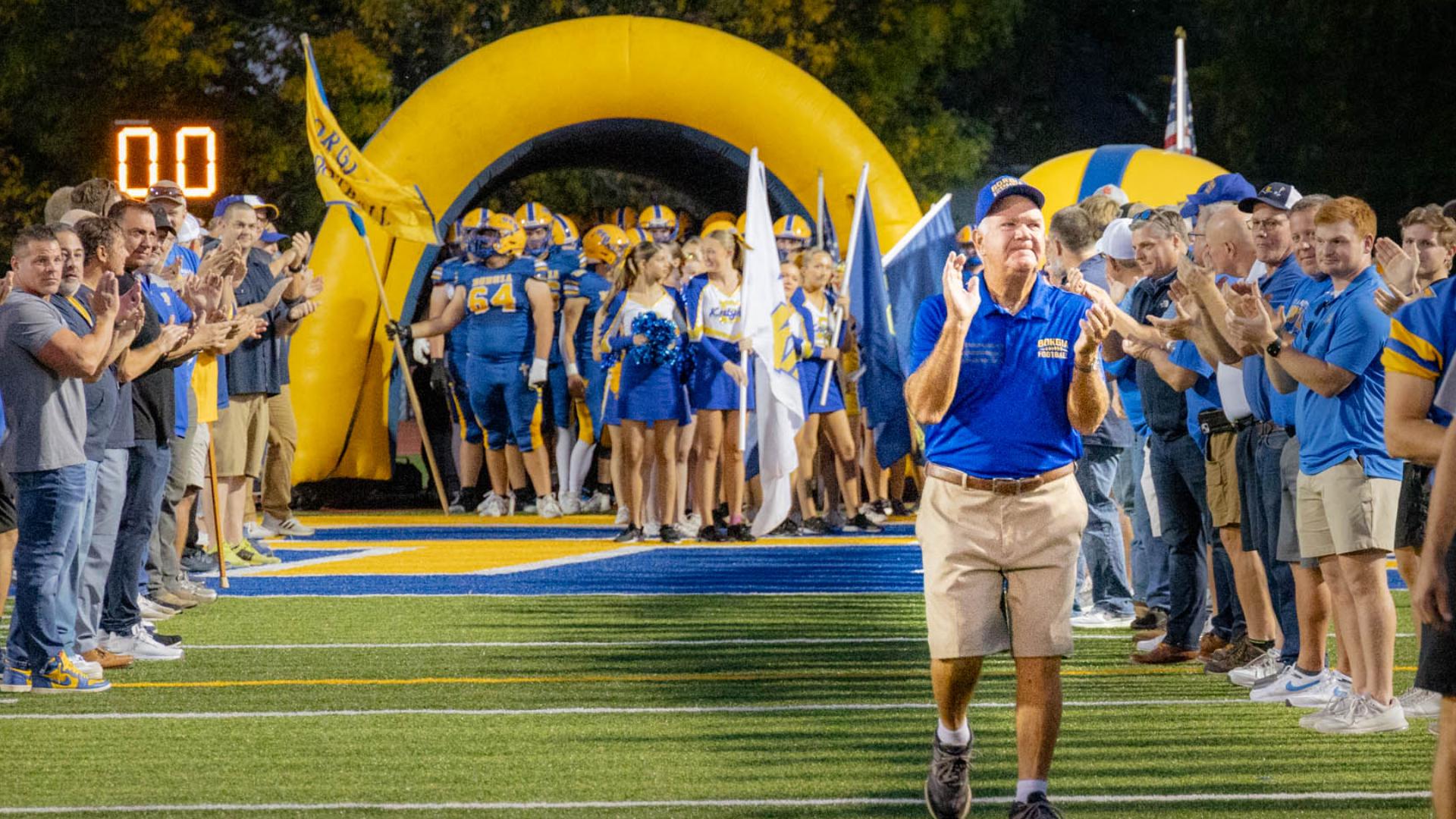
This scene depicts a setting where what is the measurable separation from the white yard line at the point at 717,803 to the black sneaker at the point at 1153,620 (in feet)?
12.3

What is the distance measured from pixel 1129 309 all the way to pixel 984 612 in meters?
3.90

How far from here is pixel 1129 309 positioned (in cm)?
950

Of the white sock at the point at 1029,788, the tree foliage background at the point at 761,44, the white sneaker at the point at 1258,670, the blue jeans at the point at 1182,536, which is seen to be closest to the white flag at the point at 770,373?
the blue jeans at the point at 1182,536

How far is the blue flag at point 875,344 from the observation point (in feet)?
52.0

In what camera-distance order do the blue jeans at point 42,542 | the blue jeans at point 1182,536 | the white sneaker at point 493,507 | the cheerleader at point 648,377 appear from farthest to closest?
the white sneaker at point 493,507
the cheerleader at point 648,377
the blue jeans at point 1182,536
the blue jeans at point 42,542

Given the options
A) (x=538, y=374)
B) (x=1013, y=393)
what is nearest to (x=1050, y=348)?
(x=1013, y=393)

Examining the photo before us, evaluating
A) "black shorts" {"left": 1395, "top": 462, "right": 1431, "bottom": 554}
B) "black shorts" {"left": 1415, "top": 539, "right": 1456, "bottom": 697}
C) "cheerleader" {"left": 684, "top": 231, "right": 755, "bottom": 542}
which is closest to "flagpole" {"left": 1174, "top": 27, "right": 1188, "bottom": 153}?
"cheerleader" {"left": 684, "top": 231, "right": 755, "bottom": 542}

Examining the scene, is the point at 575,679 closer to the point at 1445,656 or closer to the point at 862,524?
the point at 1445,656

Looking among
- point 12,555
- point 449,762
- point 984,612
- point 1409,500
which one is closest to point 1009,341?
point 984,612

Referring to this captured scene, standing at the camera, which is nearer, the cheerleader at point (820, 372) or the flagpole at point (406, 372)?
the cheerleader at point (820, 372)

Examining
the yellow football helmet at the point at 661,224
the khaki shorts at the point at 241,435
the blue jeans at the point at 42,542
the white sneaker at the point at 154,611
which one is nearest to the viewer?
the blue jeans at the point at 42,542

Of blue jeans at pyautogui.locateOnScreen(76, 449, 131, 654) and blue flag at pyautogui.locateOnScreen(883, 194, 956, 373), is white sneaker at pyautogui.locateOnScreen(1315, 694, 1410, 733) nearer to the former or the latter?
blue jeans at pyautogui.locateOnScreen(76, 449, 131, 654)

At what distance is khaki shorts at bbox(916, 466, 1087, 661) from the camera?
585 centimetres

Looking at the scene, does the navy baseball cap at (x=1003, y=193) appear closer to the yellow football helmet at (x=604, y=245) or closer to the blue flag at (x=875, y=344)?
the blue flag at (x=875, y=344)
